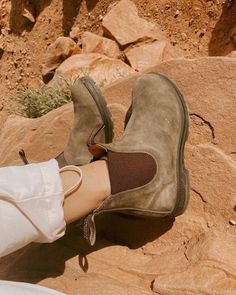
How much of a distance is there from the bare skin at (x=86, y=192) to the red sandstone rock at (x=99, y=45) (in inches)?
66.3

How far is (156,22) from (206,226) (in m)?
1.89

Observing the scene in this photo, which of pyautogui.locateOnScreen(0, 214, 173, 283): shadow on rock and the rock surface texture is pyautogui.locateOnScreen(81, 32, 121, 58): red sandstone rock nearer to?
the rock surface texture

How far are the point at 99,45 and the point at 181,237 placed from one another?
1.85 metres

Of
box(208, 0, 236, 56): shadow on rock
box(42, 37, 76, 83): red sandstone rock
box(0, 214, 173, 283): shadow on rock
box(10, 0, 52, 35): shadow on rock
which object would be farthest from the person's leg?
box(10, 0, 52, 35): shadow on rock

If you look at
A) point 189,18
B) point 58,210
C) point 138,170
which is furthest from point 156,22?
point 58,210

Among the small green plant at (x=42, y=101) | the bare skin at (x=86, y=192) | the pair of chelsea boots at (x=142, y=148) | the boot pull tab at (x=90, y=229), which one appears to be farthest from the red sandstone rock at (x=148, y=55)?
the boot pull tab at (x=90, y=229)

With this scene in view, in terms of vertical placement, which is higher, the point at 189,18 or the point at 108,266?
the point at 189,18

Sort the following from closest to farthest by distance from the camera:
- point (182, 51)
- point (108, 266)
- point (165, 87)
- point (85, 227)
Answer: point (85, 227), point (108, 266), point (165, 87), point (182, 51)

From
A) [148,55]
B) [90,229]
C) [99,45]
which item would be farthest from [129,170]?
[99,45]

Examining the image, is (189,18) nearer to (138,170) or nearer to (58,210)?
(138,170)

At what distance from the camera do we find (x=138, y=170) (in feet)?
5.04

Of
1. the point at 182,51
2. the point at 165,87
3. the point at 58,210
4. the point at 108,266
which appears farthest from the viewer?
the point at 182,51

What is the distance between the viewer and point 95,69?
279 centimetres

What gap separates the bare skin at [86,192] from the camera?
4.72 feet
